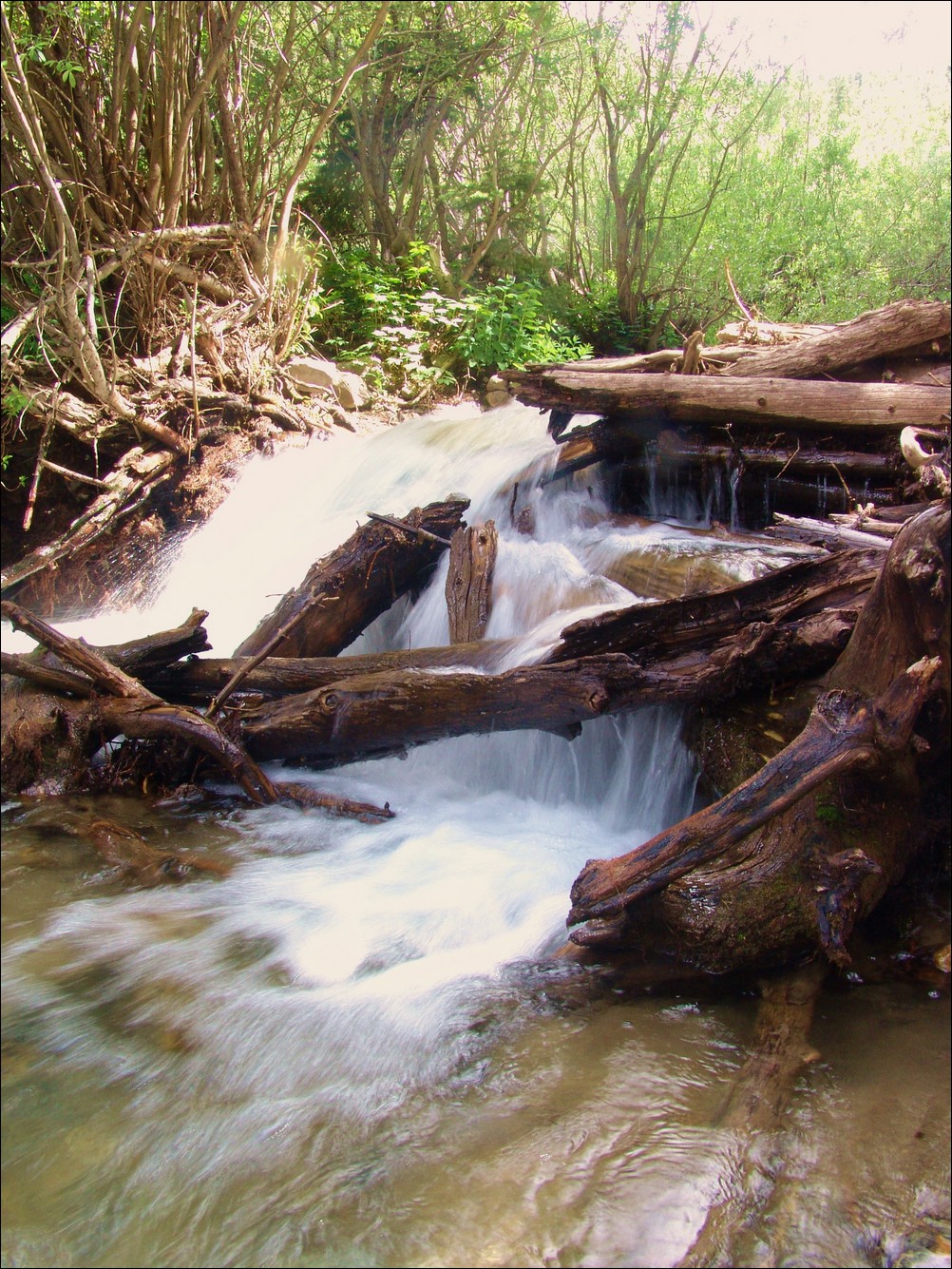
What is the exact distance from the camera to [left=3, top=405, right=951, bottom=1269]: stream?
1.83 metres

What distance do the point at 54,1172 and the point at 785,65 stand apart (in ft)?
40.4

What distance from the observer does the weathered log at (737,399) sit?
478cm

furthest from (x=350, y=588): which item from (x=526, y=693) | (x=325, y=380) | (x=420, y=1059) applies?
(x=325, y=380)

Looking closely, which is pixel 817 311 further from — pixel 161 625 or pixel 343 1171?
pixel 343 1171

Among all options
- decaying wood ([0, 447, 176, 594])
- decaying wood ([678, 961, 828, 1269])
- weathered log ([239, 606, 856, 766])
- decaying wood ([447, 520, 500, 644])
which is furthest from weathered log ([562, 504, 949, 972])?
decaying wood ([0, 447, 176, 594])

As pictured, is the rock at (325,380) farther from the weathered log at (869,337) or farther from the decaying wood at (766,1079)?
the decaying wood at (766,1079)

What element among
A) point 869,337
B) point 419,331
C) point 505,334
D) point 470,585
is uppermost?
point 419,331

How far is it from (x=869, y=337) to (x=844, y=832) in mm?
3546

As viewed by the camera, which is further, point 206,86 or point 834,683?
point 206,86

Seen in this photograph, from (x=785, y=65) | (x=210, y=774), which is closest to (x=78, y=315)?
(x=210, y=774)

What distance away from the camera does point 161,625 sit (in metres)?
6.97

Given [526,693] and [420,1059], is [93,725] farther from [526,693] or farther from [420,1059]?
[420,1059]

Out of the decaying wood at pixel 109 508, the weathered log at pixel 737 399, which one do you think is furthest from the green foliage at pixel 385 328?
the weathered log at pixel 737 399

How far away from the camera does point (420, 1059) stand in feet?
8.00
